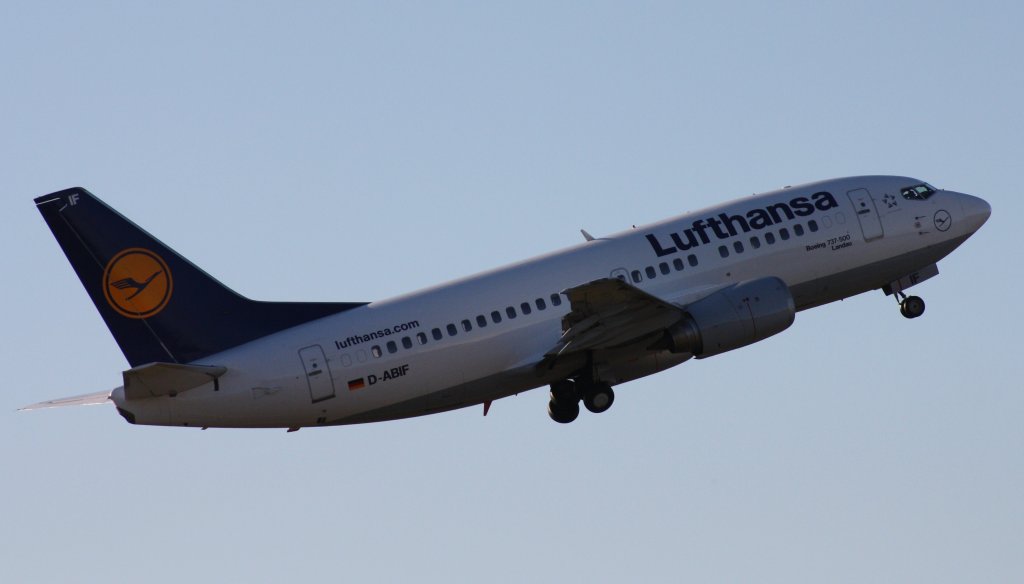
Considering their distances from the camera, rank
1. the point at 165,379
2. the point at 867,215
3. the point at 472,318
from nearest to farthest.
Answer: the point at 165,379
the point at 472,318
the point at 867,215

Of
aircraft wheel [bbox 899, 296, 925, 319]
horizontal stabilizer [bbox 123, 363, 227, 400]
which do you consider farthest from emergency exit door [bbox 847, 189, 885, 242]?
horizontal stabilizer [bbox 123, 363, 227, 400]

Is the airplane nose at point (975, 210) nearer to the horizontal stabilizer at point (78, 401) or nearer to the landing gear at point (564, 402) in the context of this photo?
the landing gear at point (564, 402)

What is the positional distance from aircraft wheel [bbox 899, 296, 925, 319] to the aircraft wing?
9768mm

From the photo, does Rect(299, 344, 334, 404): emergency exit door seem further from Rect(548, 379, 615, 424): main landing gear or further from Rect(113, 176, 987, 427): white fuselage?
Rect(548, 379, 615, 424): main landing gear

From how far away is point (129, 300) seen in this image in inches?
1837

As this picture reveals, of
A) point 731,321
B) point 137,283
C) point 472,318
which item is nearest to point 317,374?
point 472,318

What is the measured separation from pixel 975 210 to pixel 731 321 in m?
11.5

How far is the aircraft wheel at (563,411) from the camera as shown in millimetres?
51094

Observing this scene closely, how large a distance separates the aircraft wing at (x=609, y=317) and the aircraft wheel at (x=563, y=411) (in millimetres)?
2565

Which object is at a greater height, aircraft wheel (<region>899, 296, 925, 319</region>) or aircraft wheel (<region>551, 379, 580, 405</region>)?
aircraft wheel (<region>899, 296, 925, 319</region>)

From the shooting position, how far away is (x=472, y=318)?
48.3m

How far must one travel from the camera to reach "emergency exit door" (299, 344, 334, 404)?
4688 centimetres

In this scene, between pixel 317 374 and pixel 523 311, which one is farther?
pixel 523 311

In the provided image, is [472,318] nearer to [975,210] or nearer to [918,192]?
[918,192]
